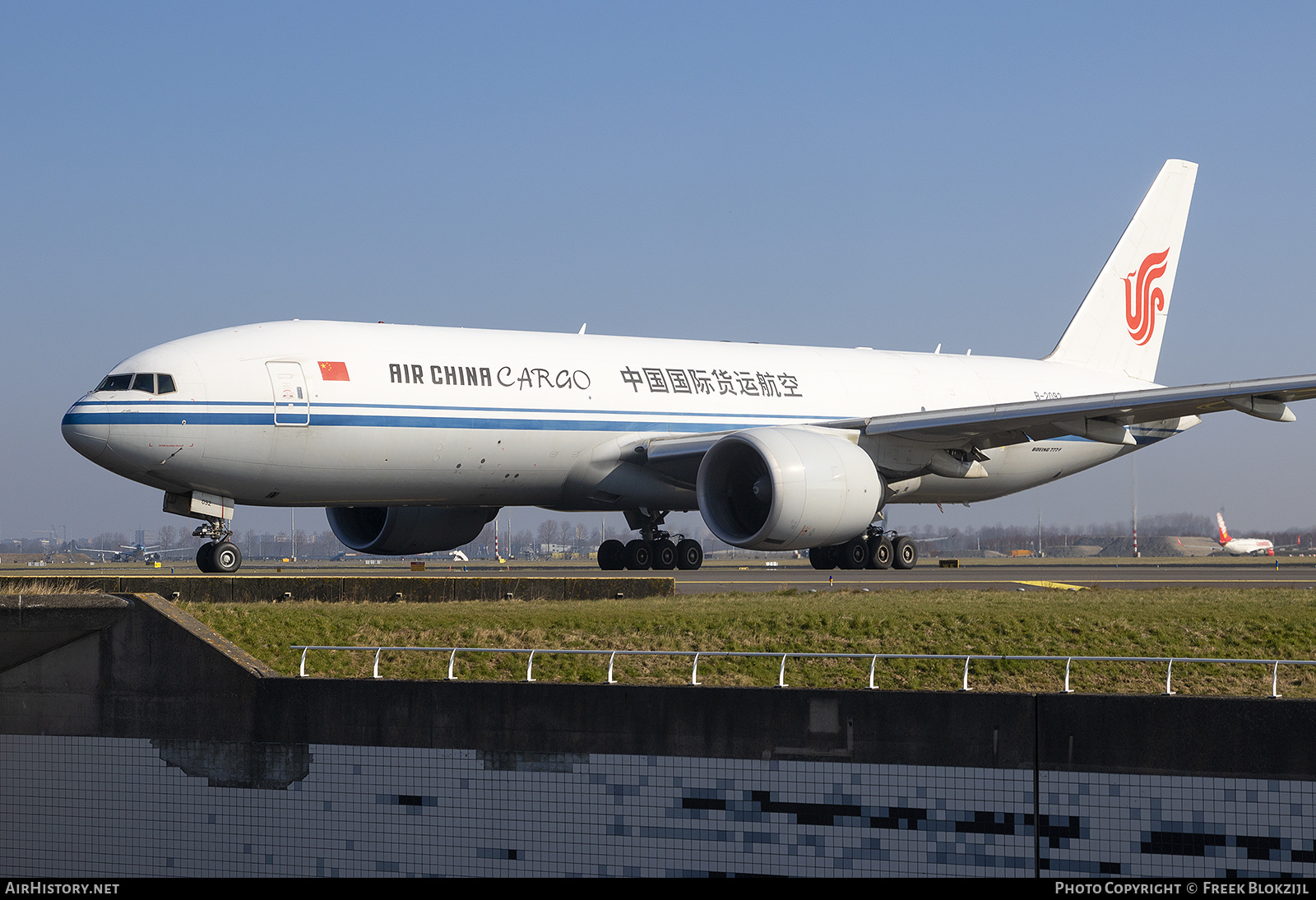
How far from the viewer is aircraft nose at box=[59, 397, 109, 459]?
20.0 metres

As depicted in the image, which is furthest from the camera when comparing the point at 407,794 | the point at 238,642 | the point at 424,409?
the point at 424,409

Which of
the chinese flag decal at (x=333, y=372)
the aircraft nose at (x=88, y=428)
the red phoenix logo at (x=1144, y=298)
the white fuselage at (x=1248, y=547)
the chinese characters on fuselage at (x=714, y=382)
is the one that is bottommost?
the aircraft nose at (x=88, y=428)

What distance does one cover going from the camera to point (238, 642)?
1518 centimetres

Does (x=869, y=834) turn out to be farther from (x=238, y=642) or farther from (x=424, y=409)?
(x=424, y=409)

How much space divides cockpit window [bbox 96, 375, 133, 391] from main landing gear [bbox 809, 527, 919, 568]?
12673mm

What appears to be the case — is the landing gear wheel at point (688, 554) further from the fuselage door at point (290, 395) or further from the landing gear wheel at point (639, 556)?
the fuselage door at point (290, 395)

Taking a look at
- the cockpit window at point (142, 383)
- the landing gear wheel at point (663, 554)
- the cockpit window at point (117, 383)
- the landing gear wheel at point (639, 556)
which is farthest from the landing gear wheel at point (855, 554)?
the cockpit window at point (117, 383)

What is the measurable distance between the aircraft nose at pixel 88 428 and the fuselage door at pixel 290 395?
241 centimetres

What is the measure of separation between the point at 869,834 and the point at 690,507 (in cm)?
1557

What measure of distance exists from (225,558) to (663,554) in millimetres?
9005

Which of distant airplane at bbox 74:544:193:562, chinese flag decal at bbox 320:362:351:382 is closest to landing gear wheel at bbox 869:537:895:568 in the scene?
chinese flag decal at bbox 320:362:351:382

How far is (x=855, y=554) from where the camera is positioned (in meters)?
26.5

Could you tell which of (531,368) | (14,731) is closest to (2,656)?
(14,731)

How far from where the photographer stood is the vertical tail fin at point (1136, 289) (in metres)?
33.3
